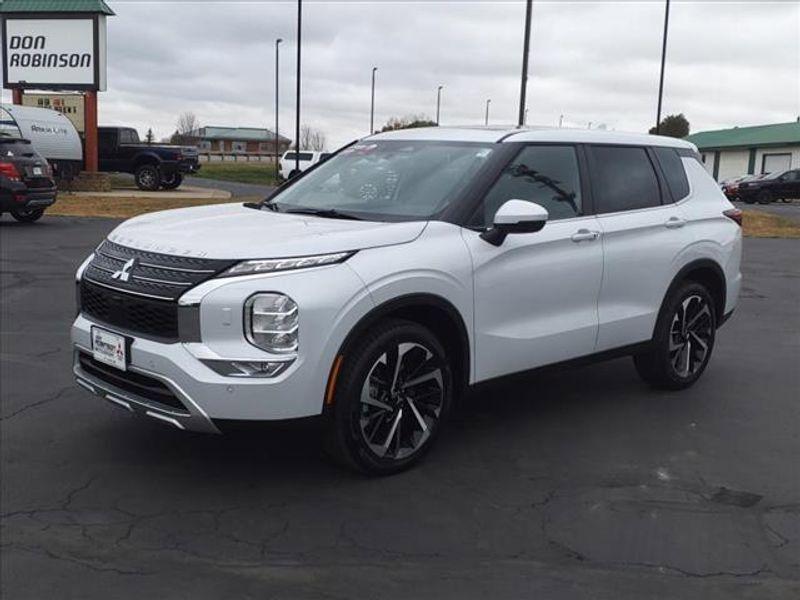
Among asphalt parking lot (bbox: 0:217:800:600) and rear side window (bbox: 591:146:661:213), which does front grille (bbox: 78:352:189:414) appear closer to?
asphalt parking lot (bbox: 0:217:800:600)

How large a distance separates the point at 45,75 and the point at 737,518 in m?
27.6

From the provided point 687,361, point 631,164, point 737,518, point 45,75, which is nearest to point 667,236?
point 631,164

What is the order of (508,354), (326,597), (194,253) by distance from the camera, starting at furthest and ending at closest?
1. (508,354)
2. (194,253)
3. (326,597)

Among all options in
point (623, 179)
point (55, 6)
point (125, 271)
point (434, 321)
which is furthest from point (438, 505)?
point (55, 6)

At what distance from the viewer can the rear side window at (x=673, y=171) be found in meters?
5.81

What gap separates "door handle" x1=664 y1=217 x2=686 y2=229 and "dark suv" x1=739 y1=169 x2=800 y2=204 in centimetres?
3584

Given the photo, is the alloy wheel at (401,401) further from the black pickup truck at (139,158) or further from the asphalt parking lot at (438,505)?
the black pickup truck at (139,158)

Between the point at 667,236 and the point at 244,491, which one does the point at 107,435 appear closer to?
the point at 244,491

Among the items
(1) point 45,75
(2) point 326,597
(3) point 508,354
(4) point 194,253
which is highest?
(1) point 45,75

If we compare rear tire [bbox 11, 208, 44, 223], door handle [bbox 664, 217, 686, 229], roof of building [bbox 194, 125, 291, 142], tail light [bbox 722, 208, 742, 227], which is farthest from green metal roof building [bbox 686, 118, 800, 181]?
roof of building [bbox 194, 125, 291, 142]

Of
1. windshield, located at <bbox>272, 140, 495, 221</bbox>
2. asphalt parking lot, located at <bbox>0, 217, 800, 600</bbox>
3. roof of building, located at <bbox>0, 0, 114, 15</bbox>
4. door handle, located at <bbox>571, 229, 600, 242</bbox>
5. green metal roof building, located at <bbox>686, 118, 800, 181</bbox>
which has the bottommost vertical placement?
asphalt parking lot, located at <bbox>0, 217, 800, 600</bbox>

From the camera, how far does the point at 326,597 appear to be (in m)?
3.05

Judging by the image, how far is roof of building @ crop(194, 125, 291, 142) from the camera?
375 ft

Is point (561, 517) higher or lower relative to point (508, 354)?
lower
